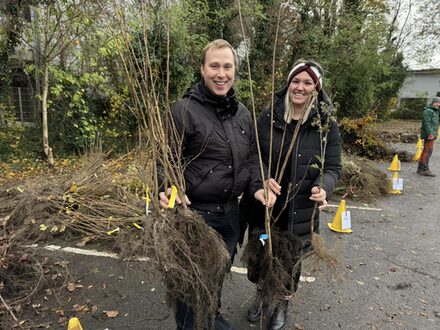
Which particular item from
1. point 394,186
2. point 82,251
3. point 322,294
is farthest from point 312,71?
point 394,186

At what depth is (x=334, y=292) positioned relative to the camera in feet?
9.51

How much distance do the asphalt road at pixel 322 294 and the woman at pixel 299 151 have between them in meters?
→ 0.37

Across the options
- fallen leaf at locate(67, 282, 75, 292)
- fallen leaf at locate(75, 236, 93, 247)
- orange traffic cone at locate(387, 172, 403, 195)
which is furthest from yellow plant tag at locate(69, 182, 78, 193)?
orange traffic cone at locate(387, 172, 403, 195)

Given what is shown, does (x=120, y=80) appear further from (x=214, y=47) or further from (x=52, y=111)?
(x=214, y=47)

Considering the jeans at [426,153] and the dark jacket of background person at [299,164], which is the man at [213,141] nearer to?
the dark jacket of background person at [299,164]

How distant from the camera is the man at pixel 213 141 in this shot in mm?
1714

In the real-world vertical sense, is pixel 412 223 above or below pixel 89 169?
below

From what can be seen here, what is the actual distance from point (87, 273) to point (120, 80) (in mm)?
5898

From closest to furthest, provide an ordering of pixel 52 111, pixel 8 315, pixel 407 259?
1. pixel 8 315
2. pixel 407 259
3. pixel 52 111

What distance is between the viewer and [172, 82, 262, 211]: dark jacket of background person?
5.68 ft

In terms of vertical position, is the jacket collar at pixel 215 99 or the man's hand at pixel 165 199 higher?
the jacket collar at pixel 215 99

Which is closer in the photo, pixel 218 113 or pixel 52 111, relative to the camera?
pixel 218 113

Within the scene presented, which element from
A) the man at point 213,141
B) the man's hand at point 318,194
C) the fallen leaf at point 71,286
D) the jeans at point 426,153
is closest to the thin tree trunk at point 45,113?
the fallen leaf at point 71,286

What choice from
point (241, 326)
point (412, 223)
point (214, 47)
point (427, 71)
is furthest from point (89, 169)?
point (427, 71)
